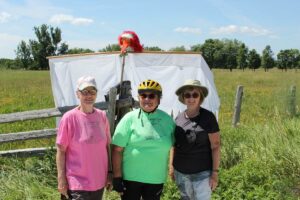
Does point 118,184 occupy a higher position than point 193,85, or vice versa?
point 193,85

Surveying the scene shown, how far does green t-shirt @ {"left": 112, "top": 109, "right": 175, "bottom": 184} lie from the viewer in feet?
11.3

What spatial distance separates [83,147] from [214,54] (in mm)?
94333

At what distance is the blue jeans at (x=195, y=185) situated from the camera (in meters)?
3.62

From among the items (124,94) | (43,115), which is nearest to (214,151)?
(124,94)

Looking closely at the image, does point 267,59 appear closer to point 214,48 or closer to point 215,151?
point 214,48

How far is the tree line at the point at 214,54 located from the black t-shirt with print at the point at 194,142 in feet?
222

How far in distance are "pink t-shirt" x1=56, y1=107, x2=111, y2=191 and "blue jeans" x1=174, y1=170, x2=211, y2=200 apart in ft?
2.50

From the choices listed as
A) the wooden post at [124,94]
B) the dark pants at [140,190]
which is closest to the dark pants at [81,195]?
the dark pants at [140,190]

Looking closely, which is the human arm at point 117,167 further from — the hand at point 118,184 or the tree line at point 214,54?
the tree line at point 214,54

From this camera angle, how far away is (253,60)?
298 ft

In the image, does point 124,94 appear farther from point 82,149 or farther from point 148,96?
point 82,149

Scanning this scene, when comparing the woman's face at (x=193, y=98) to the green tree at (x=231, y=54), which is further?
the green tree at (x=231, y=54)

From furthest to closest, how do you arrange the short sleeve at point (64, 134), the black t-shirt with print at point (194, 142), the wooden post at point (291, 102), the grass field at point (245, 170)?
the wooden post at point (291, 102), the grass field at point (245, 170), the black t-shirt with print at point (194, 142), the short sleeve at point (64, 134)

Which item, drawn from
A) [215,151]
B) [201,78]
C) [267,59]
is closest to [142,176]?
[215,151]
